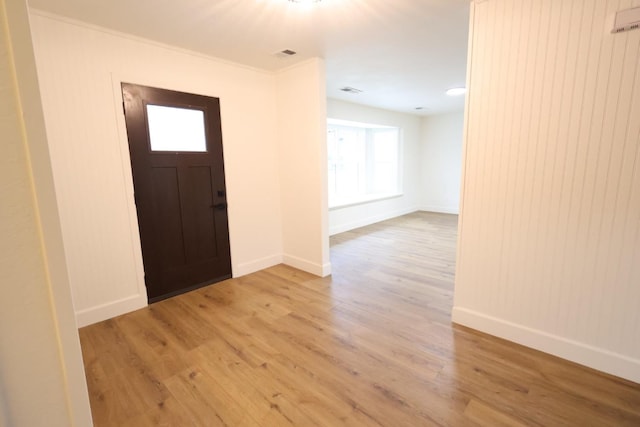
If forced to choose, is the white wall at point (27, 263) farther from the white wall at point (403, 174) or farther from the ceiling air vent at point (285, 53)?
the white wall at point (403, 174)

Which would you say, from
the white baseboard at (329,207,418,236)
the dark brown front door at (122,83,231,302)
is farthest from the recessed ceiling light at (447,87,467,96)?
the dark brown front door at (122,83,231,302)

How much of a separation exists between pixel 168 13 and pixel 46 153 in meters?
2.38

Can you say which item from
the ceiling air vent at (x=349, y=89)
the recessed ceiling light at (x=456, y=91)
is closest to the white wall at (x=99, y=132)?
the ceiling air vent at (x=349, y=89)

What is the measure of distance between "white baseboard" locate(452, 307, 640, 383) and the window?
3.78 meters

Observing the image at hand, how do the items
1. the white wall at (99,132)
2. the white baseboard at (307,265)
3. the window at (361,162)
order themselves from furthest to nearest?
the window at (361,162), the white baseboard at (307,265), the white wall at (99,132)

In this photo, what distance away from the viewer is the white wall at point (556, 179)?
5.96 ft

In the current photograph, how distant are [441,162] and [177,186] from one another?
6.67m

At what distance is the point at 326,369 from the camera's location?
207cm

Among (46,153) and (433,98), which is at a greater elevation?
(433,98)

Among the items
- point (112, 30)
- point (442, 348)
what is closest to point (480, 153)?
point (442, 348)

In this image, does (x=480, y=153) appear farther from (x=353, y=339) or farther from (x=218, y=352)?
(x=218, y=352)

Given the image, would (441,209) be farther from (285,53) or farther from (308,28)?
(308,28)

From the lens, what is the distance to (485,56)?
2.20m

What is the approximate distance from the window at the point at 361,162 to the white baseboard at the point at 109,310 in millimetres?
3835
